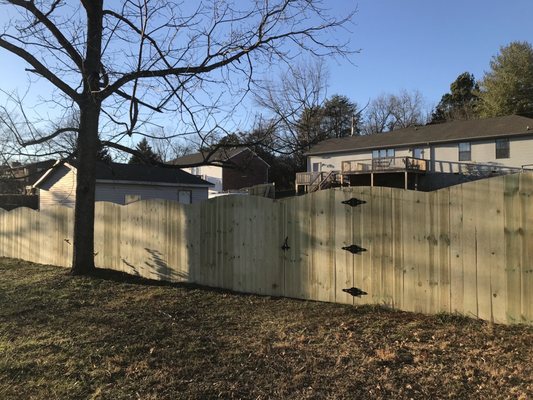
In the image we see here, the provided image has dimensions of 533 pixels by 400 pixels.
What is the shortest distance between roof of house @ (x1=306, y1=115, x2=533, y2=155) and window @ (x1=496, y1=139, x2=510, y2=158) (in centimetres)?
61

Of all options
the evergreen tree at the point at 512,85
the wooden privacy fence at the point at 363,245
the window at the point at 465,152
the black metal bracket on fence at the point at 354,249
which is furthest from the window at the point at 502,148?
the black metal bracket on fence at the point at 354,249

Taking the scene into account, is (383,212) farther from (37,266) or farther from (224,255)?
(37,266)

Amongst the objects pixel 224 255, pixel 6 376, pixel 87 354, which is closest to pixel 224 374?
pixel 87 354

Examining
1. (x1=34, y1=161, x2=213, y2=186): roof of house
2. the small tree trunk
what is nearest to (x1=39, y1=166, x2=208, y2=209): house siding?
(x1=34, y1=161, x2=213, y2=186): roof of house

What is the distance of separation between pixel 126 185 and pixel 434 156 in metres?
22.7

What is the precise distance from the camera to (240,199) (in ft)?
26.4

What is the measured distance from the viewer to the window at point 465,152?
3444 cm

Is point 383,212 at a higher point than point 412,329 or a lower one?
higher

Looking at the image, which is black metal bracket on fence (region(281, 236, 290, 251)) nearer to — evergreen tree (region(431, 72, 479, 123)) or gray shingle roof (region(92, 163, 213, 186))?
gray shingle roof (region(92, 163, 213, 186))

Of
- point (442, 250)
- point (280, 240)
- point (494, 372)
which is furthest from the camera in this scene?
point (280, 240)

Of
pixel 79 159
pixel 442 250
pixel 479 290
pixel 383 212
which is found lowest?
pixel 479 290

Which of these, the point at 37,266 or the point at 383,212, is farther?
the point at 37,266

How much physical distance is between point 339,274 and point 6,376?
167 inches

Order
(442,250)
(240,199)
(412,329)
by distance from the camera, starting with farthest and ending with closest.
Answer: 1. (240,199)
2. (442,250)
3. (412,329)
